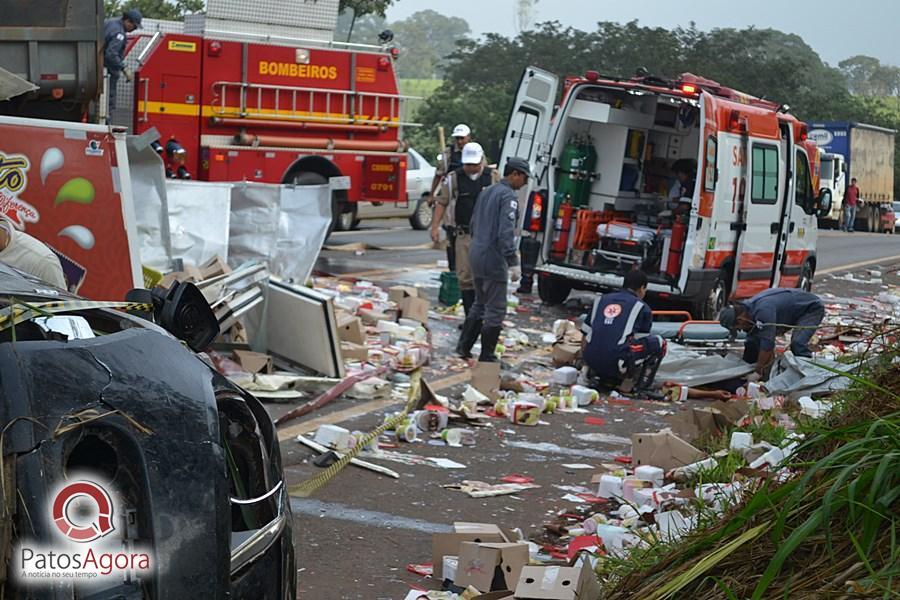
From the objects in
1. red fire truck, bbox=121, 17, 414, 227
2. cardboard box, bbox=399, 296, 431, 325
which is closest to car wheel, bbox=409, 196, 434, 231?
red fire truck, bbox=121, 17, 414, 227

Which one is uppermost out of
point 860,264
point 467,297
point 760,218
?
point 760,218

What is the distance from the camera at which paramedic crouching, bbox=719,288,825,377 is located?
10.1m

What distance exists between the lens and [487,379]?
9.77m

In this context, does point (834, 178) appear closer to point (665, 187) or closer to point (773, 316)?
point (665, 187)

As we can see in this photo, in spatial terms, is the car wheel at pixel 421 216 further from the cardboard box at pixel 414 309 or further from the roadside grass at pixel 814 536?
the roadside grass at pixel 814 536

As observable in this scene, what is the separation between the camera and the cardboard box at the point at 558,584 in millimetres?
4352

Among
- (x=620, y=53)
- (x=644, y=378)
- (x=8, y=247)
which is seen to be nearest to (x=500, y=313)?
(x=644, y=378)

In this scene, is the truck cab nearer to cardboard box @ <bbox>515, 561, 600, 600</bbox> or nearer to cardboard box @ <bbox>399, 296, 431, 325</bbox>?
cardboard box @ <bbox>399, 296, 431, 325</bbox>

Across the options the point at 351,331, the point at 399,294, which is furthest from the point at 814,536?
the point at 399,294

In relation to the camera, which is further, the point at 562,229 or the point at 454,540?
the point at 562,229

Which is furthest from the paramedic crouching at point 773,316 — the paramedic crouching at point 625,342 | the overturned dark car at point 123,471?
the overturned dark car at point 123,471

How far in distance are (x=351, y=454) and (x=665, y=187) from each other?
8392 millimetres

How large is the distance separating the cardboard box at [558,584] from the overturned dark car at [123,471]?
120cm

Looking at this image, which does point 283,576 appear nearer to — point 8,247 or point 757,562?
point 757,562
